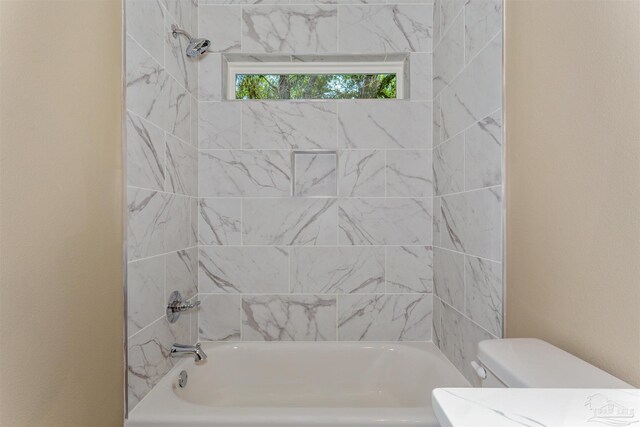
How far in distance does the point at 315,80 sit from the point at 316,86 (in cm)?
4

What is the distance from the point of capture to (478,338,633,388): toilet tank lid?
75 centimetres

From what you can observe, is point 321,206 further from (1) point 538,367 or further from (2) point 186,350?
(1) point 538,367

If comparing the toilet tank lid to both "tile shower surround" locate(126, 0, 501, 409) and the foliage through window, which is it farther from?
the foliage through window

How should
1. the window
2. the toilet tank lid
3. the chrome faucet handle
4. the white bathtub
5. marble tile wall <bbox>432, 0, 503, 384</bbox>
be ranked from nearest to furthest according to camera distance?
the toilet tank lid
marble tile wall <bbox>432, 0, 503, 384</bbox>
the chrome faucet handle
the white bathtub
the window

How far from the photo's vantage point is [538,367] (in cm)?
83

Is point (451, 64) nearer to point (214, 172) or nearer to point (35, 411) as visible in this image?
point (214, 172)

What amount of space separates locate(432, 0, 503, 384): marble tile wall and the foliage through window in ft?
1.05

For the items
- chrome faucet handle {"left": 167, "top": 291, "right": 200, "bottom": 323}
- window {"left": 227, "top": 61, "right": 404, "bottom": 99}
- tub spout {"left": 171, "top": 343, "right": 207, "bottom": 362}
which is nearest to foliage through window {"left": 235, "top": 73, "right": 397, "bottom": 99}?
window {"left": 227, "top": 61, "right": 404, "bottom": 99}

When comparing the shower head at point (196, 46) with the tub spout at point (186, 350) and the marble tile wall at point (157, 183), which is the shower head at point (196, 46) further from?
the tub spout at point (186, 350)

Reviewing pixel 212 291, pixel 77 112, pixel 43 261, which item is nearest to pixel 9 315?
pixel 43 261

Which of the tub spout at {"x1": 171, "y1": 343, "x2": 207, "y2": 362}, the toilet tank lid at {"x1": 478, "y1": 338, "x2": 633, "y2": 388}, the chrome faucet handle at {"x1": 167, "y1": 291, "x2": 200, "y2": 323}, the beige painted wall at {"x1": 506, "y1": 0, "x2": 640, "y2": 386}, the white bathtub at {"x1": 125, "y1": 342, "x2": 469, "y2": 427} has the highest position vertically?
the beige painted wall at {"x1": 506, "y1": 0, "x2": 640, "y2": 386}

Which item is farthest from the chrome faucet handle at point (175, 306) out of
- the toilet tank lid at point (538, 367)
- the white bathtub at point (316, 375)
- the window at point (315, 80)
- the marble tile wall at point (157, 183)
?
the toilet tank lid at point (538, 367)

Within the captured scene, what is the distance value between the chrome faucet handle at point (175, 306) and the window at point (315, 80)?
1173mm

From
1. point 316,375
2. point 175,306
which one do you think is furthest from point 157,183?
point 316,375
